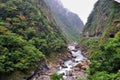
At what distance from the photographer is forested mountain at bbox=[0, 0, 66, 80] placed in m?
44.0

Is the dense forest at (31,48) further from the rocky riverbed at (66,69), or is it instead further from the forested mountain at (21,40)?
the rocky riverbed at (66,69)

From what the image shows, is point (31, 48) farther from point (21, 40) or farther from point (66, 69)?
point (66, 69)

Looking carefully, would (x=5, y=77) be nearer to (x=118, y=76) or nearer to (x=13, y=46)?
(x=13, y=46)

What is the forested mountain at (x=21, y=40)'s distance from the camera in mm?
43969


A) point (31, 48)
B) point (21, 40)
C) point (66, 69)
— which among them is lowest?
point (66, 69)

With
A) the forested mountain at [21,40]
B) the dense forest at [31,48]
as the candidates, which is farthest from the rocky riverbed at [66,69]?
the forested mountain at [21,40]

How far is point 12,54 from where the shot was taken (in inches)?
1781

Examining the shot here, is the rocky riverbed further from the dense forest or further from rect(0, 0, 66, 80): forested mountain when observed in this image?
rect(0, 0, 66, 80): forested mountain

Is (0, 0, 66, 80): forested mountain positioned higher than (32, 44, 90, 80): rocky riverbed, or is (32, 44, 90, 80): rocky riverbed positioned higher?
(0, 0, 66, 80): forested mountain

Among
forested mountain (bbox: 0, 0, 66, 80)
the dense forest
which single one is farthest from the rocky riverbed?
forested mountain (bbox: 0, 0, 66, 80)

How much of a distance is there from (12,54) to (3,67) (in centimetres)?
428

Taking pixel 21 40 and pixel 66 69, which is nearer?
pixel 21 40

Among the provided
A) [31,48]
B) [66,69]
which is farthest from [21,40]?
[66,69]

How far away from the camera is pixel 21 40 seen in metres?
51.1
